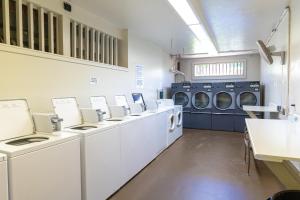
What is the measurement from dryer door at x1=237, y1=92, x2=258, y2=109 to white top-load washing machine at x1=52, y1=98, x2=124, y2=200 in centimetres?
518

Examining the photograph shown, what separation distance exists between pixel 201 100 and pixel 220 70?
5.20ft

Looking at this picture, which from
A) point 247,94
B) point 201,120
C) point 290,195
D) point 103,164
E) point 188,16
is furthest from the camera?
point 201,120

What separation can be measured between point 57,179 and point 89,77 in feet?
6.04

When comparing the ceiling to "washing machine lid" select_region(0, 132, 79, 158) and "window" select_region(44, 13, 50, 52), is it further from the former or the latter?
"washing machine lid" select_region(0, 132, 79, 158)

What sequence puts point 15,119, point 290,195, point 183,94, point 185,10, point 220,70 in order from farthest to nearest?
point 220,70 < point 183,94 < point 185,10 < point 15,119 < point 290,195

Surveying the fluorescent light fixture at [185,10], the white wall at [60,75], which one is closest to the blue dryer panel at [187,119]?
the white wall at [60,75]

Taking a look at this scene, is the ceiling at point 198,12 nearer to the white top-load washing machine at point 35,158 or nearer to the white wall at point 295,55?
the white wall at point 295,55

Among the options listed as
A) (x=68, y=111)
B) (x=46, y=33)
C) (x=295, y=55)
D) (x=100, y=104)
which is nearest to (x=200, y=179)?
(x=100, y=104)

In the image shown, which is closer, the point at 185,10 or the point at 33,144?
the point at 33,144

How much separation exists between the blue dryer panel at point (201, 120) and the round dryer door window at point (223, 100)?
0.49 m

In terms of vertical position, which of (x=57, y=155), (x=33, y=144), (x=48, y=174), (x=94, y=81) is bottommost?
(x=48, y=174)

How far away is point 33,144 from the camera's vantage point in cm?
178

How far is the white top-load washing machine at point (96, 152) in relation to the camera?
2238 millimetres

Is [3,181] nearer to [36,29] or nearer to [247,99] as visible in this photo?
[36,29]
